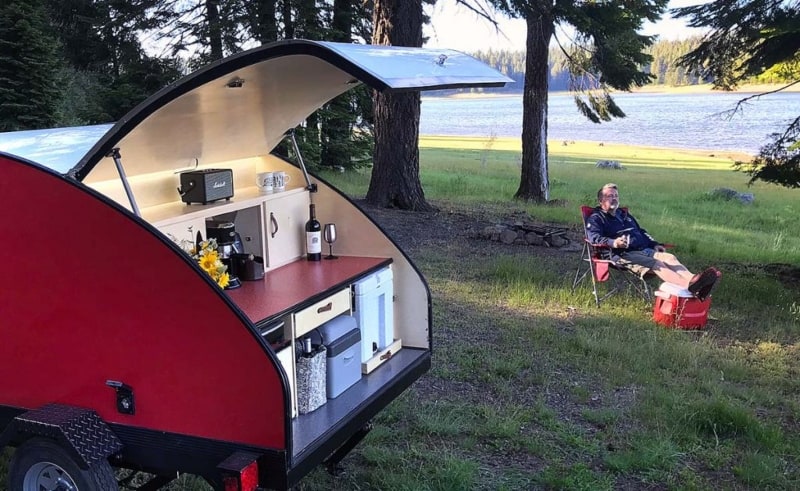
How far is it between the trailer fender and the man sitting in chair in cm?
530

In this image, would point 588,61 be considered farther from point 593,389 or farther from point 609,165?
point 609,165

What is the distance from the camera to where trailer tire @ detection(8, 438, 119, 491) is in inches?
109

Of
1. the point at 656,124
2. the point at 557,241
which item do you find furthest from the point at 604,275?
the point at 656,124

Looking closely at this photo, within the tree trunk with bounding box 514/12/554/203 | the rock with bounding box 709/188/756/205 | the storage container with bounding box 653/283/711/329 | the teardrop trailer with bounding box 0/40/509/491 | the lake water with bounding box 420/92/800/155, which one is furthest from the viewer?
the lake water with bounding box 420/92/800/155

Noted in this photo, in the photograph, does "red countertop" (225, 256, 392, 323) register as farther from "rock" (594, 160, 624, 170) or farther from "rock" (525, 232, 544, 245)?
"rock" (594, 160, 624, 170)

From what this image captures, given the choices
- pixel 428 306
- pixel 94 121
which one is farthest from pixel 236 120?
pixel 94 121

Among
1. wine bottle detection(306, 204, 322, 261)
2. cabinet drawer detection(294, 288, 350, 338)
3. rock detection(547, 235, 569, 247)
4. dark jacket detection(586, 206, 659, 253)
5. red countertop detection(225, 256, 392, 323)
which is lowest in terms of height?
rock detection(547, 235, 569, 247)

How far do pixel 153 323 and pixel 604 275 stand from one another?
17.2 feet

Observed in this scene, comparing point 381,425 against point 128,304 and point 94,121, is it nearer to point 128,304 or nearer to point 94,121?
point 128,304

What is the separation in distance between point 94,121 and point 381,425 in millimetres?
14489

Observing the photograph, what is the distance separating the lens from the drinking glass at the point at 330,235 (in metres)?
4.30

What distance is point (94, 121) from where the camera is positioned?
16.5 metres

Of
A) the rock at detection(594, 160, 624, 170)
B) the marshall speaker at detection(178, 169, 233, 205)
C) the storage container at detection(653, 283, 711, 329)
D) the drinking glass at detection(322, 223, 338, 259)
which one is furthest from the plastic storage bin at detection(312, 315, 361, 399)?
the rock at detection(594, 160, 624, 170)

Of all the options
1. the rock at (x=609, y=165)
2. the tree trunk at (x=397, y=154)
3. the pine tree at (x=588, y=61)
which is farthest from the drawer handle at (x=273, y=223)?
the rock at (x=609, y=165)
